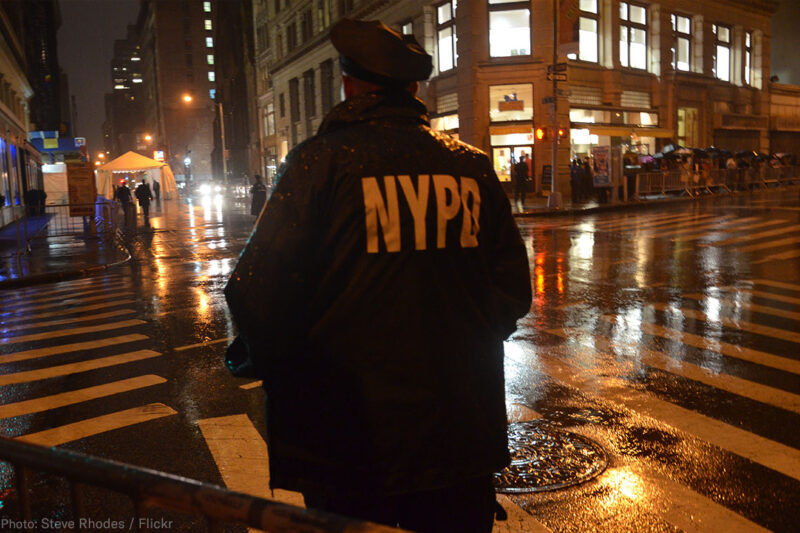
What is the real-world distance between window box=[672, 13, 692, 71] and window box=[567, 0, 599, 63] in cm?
678

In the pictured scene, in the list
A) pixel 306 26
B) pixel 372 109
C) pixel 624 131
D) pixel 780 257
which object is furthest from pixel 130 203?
pixel 306 26

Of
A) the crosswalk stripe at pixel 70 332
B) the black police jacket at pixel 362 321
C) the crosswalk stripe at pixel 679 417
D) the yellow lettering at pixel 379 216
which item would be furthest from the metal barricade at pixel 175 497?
the crosswalk stripe at pixel 70 332

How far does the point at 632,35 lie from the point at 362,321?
142ft

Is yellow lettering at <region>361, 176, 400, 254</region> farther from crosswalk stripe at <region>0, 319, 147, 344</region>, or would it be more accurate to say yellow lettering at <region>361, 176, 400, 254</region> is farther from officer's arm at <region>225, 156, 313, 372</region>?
crosswalk stripe at <region>0, 319, 147, 344</region>

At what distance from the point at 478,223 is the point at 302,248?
0.58 metres

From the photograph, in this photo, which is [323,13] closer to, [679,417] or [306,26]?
[306,26]

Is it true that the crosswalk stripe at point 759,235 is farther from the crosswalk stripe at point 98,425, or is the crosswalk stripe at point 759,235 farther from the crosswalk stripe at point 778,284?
the crosswalk stripe at point 98,425

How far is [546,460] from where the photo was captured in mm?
4434

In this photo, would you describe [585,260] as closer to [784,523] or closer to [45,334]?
[45,334]

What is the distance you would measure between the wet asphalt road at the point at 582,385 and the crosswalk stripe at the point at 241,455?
0.02 metres

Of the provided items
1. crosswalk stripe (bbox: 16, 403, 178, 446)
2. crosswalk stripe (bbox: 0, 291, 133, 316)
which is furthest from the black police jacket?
crosswalk stripe (bbox: 0, 291, 133, 316)

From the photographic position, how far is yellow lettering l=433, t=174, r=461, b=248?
212cm

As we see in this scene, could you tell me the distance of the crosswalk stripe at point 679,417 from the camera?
14.5 ft

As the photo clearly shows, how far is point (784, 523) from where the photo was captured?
11.8ft
